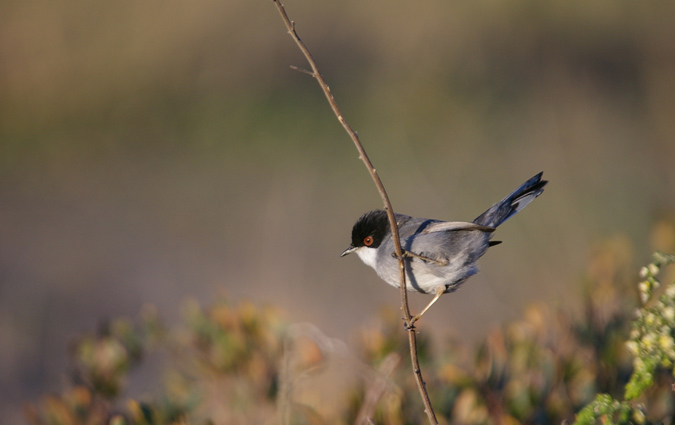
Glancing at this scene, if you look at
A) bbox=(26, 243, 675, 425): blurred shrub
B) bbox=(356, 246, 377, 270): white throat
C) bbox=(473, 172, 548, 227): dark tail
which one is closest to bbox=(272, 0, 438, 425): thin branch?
bbox=(26, 243, 675, 425): blurred shrub

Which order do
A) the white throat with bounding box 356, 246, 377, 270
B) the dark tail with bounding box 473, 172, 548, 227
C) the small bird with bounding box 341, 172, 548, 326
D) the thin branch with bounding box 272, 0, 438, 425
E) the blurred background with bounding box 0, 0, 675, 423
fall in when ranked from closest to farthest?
1. the thin branch with bounding box 272, 0, 438, 425
2. the dark tail with bounding box 473, 172, 548, 227
3. the small bird with bounding box 341, 172, 548, 326
4. the white throat with bounding box 356, 246, 377, 270
5. the blurred background with bounding box 0, 0, 675, 423

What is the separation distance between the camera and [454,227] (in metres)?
2.34

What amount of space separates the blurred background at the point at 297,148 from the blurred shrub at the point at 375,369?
1.55 metres

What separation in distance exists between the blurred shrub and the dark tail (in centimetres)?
69

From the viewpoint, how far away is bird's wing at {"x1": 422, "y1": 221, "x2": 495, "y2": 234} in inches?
89.1

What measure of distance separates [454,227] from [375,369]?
3.19ft

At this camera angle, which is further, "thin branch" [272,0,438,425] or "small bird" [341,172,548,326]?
"small bird" [341,172,548,326]

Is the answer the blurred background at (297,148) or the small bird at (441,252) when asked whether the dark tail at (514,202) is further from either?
the blurred background at (297,148)

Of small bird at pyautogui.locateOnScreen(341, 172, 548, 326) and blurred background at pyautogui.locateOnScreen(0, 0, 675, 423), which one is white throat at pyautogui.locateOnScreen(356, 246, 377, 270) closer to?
small bird at pyautogui.locateOnScreen(341, 172, 548, 326)

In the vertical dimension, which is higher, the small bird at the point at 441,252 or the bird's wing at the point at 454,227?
the bird's wing at the point at 454,227

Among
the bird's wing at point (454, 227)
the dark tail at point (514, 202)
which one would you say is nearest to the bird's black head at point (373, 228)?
the bird's wing at point (454, 227)

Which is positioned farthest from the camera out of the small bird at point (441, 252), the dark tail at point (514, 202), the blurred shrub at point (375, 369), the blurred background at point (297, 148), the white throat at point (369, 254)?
the blurred background at point (297, 148)

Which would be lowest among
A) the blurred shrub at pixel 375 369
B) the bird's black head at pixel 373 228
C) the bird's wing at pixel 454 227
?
the blurred shrub at pixel 375 369

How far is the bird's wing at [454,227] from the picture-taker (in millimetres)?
2264
